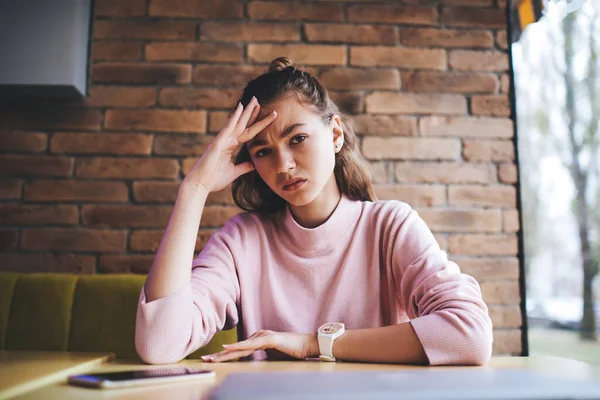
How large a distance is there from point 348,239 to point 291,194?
221 mm

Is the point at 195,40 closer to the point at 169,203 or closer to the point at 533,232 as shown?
the point at 169,203

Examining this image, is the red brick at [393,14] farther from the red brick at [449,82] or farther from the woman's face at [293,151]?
the woman's face at [293,151]

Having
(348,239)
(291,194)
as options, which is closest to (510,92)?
(348,239)

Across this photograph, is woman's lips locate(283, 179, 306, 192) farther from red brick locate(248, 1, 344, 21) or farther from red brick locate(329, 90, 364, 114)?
red brick locate(248, 1, 344, 21)

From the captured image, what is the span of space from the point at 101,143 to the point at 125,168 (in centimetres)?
13

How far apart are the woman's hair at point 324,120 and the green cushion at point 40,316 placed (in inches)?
25.0

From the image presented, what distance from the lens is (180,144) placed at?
5.64 feet

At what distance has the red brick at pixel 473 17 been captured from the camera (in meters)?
1.85

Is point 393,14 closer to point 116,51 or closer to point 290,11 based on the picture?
point 290,11

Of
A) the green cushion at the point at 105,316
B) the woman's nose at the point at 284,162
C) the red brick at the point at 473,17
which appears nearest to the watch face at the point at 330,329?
the woman's nose at the point at 284,162

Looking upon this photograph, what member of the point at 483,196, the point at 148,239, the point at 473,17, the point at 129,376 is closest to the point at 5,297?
the point at 148,239

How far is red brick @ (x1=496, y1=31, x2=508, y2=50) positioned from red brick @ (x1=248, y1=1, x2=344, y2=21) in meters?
0.66

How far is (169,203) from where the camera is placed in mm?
1696

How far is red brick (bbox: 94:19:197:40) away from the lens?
176cm
